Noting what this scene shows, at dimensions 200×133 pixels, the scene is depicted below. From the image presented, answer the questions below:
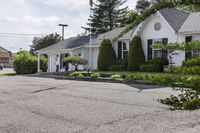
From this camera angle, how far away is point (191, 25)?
28.3 meters

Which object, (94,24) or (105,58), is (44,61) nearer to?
(105,58)

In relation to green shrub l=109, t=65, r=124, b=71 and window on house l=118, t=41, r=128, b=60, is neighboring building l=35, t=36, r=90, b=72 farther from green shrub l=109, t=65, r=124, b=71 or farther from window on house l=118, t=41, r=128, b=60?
green shrub l=109, t=65, r=124, b=71

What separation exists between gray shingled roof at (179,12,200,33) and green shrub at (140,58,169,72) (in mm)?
2908

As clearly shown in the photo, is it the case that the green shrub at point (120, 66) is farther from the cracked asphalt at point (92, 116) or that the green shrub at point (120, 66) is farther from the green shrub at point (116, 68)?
the cracked asphalt at point (92, 116)

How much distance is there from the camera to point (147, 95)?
15953 millimetres

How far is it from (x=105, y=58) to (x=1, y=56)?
71.8m

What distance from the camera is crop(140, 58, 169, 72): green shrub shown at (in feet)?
95.2

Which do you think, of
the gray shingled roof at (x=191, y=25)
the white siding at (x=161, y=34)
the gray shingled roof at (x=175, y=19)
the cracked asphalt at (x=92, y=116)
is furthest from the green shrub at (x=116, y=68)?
the cracked asphalt at (x=92, y=116)

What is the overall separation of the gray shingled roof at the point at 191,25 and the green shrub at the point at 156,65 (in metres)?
2.91

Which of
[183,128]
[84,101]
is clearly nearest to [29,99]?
[84,101]

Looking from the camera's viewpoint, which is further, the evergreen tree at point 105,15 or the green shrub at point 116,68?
the evergreen tree at point 105,15

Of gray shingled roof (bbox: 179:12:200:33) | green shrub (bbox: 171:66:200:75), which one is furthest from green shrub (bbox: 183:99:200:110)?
gray shingled roof (bbox: 179:12:200:33)

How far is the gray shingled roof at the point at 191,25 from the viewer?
27.0m

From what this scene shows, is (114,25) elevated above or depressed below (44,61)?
above
